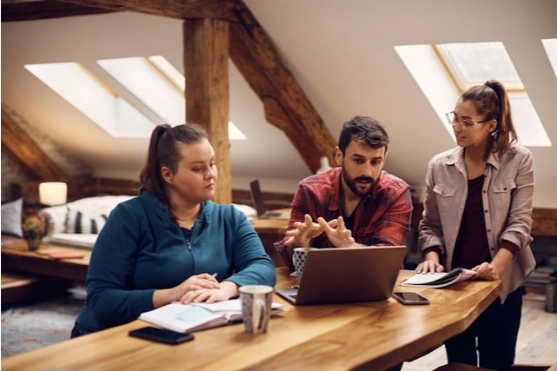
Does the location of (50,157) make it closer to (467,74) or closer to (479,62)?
(467,74)

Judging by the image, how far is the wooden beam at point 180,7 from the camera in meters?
4.55

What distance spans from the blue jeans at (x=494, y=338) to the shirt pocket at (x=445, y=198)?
38cm

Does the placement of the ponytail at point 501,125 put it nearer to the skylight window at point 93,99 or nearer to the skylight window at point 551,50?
the skylight window at point 551,50

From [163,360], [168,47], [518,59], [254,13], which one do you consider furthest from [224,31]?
[163,360]

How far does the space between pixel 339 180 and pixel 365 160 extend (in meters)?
0.18

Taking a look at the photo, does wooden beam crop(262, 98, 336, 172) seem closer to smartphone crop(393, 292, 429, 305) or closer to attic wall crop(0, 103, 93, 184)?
attic wall crop(0, 103, 93, 184)

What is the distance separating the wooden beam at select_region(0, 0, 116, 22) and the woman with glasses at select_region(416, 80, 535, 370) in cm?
350

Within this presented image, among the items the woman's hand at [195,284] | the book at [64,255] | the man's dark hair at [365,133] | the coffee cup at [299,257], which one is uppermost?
the man's dark hair at [365,133]

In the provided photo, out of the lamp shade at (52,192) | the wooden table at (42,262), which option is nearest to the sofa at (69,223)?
the wooden table at (42,262)

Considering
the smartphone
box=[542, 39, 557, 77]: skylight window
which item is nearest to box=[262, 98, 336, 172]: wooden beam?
box=[542, 39, 557, 77]: skylight window

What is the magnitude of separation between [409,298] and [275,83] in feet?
12.0

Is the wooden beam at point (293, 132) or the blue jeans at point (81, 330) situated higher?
the wooden beam at point (293, 132)

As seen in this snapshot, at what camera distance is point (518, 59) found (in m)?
4.77

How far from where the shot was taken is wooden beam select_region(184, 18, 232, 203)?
507 centimetres
